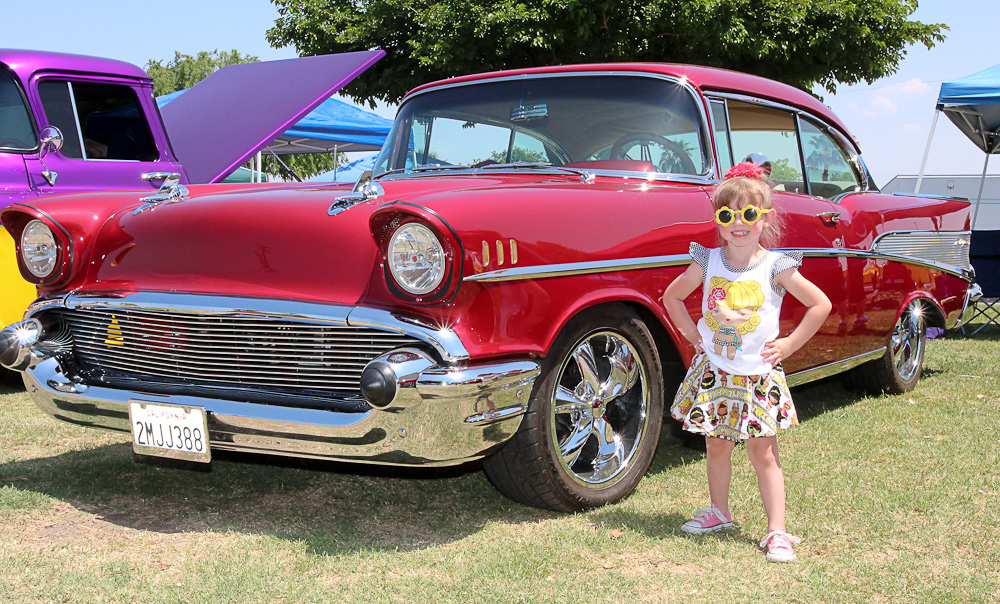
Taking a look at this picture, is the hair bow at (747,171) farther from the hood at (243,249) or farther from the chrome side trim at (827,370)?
the chrome side trim at (827,370)

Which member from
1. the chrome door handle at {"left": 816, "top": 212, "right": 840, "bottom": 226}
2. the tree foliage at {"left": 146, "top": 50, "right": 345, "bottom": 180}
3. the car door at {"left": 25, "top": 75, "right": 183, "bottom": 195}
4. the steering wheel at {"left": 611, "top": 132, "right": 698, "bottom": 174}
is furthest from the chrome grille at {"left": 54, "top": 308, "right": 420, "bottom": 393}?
the tree foliage at {"left": 146, "top": 50, "right": 345, "bottom": 180}

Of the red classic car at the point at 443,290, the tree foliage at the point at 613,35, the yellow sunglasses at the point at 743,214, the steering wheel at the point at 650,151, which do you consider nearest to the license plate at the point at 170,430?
the red classic car at the point at 443,290

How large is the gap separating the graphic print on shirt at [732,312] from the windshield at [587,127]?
2.91ft

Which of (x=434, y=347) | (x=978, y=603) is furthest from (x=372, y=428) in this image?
(x=978, y=603)

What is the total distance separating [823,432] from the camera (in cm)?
439

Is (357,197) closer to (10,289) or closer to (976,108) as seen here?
(10,289)

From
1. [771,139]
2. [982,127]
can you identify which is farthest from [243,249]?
[982,127]

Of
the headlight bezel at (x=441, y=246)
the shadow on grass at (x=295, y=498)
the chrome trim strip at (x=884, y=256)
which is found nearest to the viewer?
the headlight bezel at (x=441, y=246)

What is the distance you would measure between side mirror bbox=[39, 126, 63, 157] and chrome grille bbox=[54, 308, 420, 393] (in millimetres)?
2822

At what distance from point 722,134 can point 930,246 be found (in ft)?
6.94

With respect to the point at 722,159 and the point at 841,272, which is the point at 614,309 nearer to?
the point at 722,159

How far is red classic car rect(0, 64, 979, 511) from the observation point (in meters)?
2.66

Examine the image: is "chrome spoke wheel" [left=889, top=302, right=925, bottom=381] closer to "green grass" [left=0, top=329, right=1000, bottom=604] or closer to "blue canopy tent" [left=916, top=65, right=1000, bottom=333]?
"green grass" [left=0, top=329, right=1000, bottom=604]

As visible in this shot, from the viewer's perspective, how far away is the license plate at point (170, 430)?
282cm
